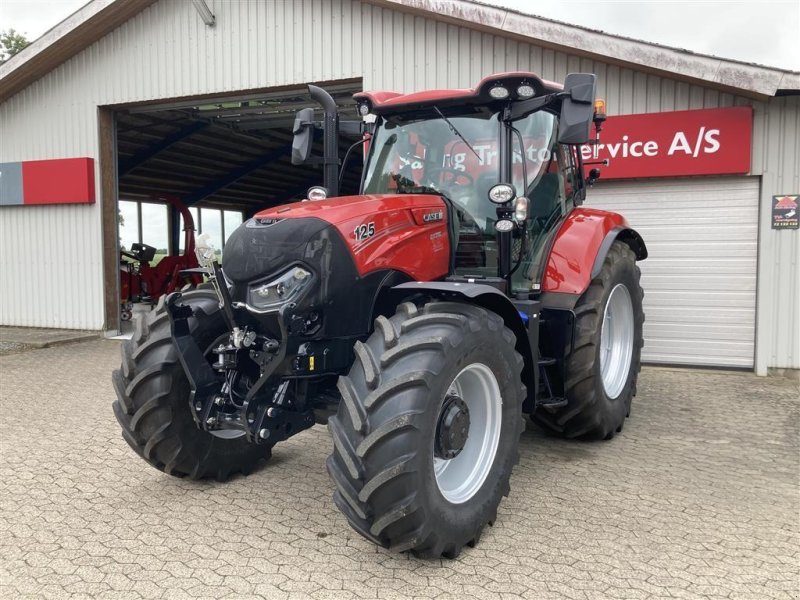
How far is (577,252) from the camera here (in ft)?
14.6

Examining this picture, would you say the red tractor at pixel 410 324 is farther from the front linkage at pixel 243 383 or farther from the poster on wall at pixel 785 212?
the poster on wall at pixel 785 212

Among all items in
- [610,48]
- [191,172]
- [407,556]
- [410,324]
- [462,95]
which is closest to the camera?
[410,324]

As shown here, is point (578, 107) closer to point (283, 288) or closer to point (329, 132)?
point (329, 132)

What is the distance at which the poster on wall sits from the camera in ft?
22.8

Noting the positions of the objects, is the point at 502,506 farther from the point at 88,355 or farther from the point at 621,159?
the point at 88,355

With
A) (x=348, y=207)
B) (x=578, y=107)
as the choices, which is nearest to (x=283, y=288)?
(x=348, y=207)

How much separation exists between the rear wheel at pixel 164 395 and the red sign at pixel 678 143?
4937 mm

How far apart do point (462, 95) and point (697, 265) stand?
185 inches

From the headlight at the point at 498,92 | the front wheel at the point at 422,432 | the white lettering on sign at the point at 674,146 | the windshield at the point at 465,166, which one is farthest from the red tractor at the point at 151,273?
the front wheel at the point at 422,432

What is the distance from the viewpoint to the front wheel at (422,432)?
105 inches

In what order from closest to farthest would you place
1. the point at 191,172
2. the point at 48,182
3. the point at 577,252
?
the point at 577,252 → the point at 48,182 → the point at 191,172

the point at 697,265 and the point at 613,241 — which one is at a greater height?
the point at 613,241

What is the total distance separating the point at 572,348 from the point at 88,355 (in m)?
7.05

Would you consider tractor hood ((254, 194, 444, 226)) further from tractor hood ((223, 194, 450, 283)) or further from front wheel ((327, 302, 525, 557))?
front wheel ((327, 302, 525, 557))
